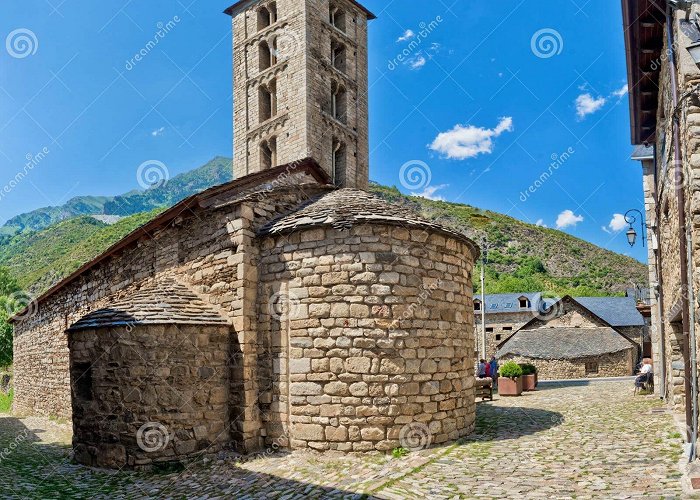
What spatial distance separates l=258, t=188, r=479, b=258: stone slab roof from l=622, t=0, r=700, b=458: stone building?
3308 millimetres

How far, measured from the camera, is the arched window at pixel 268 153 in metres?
23.0

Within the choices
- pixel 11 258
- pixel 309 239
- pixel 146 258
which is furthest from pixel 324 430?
pixel 11 258

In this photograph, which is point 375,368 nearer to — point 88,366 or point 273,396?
point 273,396

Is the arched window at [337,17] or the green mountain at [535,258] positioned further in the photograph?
the green mountain at [535,258]

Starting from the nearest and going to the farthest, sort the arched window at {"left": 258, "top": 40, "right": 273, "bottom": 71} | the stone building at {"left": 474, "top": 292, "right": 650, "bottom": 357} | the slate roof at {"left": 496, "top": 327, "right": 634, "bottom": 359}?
the arched window at {"left": 258, "top": 40, "right": 273, "bottom": 71} → the slate roof at {"left": 496, "top": 327, "right": 634, "bottom": 359} → the stone building at {"left": 474, "top": 292, "right": 650, "bottom": 357}

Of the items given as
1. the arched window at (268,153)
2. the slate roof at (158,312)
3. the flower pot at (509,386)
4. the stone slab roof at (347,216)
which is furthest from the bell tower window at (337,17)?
the slate roof at (158,312)

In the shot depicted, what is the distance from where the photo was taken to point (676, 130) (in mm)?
6770

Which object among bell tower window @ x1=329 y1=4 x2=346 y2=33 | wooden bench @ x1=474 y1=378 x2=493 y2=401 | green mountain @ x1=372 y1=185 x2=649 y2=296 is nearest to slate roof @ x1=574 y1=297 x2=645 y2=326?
wooden bench @ x1=474 y1=378 x2=493 y2=401

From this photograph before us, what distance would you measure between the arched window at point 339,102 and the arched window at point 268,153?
306 cm

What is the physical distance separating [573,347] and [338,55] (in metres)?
18.6

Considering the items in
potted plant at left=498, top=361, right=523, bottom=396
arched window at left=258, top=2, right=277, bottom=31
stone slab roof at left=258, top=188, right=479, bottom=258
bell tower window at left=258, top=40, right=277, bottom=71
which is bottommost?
potted plant at left=498, top=361, right=523, bottom=396

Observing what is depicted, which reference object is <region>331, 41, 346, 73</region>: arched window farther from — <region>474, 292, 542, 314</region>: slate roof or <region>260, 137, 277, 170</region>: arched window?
<region>474, 292, 542, 314</region>: slate roof

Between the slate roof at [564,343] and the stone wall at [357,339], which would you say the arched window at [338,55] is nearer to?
the slate roof at [564,343]

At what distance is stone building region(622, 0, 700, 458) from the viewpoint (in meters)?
5.96
